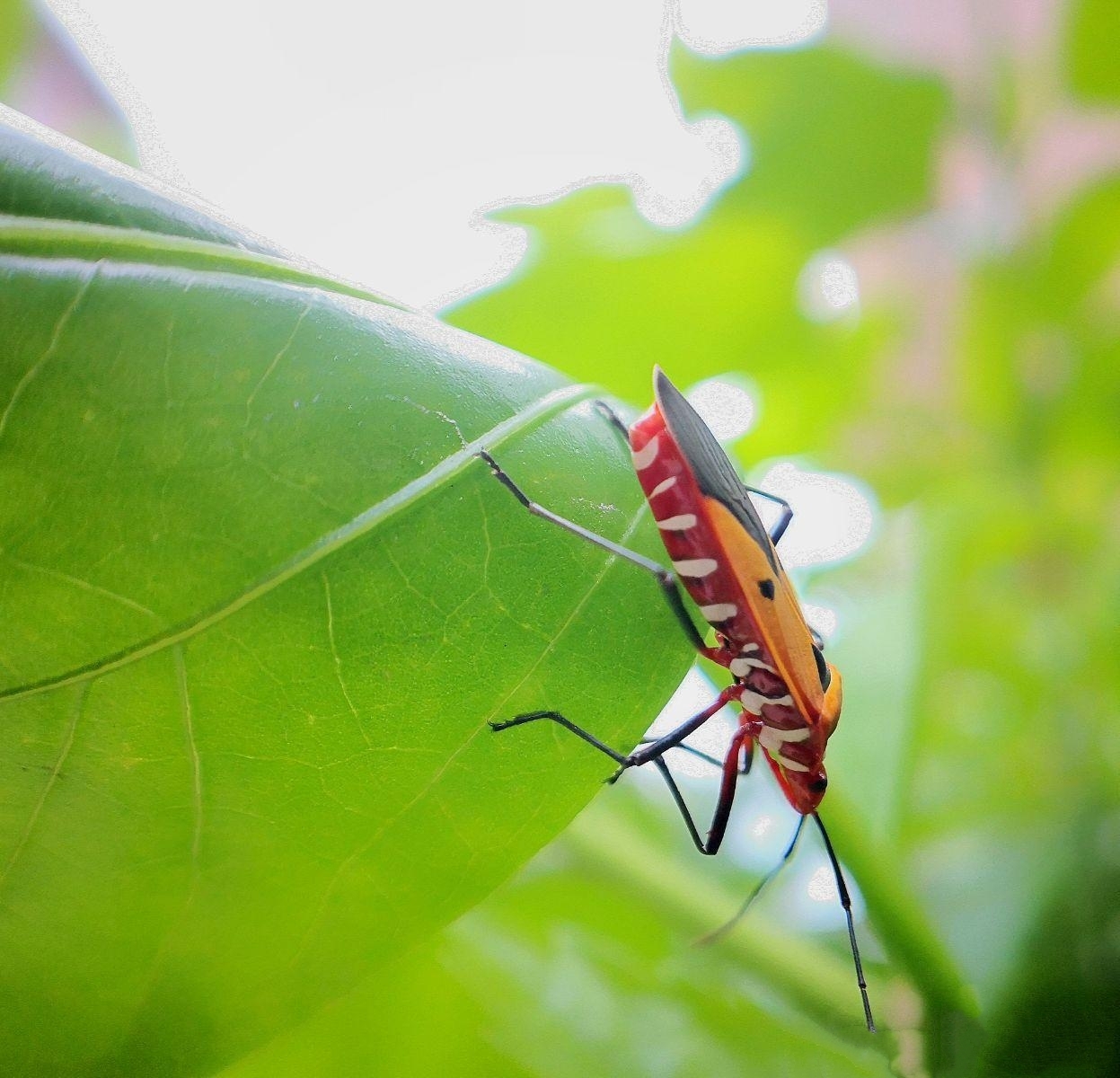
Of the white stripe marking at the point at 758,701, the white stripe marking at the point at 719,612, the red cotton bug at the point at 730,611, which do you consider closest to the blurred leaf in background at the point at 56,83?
the red cotton bug at the point at 730,611

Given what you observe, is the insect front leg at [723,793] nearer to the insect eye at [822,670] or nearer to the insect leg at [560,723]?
the insect eye at [822,670]

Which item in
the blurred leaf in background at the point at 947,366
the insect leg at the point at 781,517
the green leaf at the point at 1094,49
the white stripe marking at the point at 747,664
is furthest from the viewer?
the green leaf at the point at 1094,49

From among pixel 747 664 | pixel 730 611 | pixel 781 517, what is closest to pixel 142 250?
pixel 730 611

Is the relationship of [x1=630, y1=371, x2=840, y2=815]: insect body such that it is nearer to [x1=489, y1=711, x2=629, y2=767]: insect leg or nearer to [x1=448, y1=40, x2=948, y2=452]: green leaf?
[x1=489, y1=711, x2=629, y2=767]: insect leg

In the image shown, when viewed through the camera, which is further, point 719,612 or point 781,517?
point 781,517

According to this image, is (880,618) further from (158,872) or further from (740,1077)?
(158,872)

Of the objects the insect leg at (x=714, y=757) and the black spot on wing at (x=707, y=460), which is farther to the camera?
the insect leg at (x=714, y=757)

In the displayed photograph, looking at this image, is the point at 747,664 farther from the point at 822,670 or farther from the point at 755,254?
the point at 755,254

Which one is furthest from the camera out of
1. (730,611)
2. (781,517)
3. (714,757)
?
(714,757)
